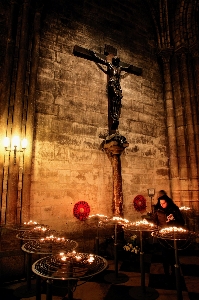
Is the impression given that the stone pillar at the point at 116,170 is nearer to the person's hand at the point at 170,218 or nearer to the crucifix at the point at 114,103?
the crucifix at the point at 114,103

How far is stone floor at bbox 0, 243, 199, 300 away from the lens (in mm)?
3529

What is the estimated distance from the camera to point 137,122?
23.7ft

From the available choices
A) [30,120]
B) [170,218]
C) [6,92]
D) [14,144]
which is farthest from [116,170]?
[6,92]

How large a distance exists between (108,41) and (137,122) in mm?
2884

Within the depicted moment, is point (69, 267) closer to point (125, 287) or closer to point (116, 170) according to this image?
point (125, 287)

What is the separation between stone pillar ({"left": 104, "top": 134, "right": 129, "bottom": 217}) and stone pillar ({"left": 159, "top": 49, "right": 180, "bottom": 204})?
220 cm

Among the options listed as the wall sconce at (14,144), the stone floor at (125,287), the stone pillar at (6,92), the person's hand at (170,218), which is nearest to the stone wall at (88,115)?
the wall sconce at (14,144)

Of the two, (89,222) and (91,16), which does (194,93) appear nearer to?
(91,16)

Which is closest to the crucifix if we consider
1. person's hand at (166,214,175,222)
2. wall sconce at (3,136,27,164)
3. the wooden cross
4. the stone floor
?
the wooden cross

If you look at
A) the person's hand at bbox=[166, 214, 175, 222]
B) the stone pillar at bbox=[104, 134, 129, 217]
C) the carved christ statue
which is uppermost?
the carved christ statue

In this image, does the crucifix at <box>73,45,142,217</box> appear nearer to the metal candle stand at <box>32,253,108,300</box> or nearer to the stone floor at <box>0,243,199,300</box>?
the stone floor at <box>0,243,199,300</box>

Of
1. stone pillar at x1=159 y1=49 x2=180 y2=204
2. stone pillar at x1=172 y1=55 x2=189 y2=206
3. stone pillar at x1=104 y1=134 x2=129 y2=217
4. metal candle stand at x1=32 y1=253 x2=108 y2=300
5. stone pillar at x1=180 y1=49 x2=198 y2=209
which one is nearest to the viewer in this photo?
metal candle stand at x1=32 y1=253 x2=108 y2=300

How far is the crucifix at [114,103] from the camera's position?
19.6ft

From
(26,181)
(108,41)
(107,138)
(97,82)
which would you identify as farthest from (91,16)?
(26,181)
